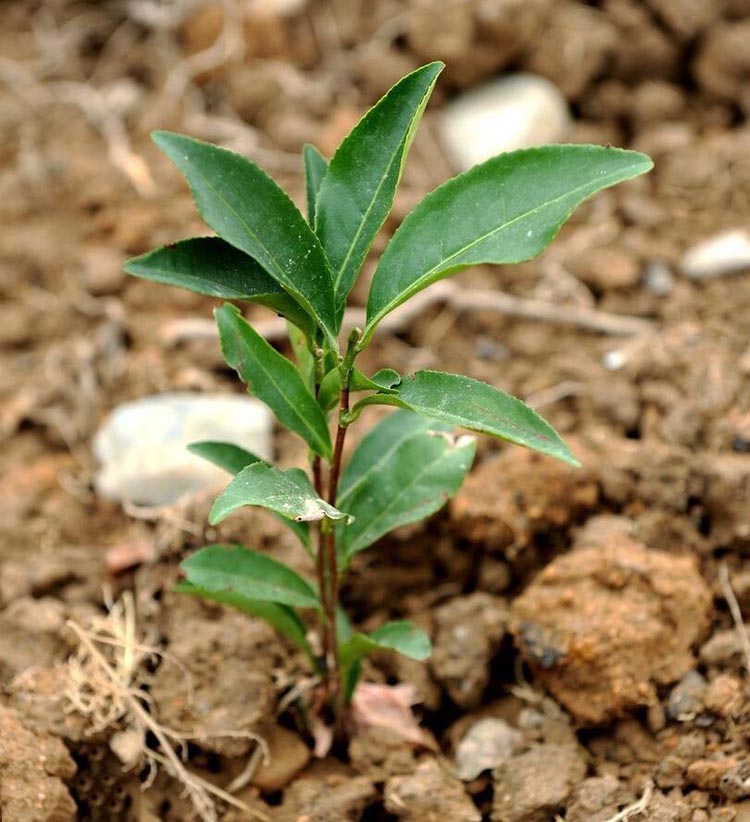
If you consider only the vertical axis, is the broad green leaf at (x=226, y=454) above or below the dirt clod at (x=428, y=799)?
above

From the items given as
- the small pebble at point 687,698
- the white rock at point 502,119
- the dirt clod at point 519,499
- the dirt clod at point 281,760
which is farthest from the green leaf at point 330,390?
the white rock at point 502,119

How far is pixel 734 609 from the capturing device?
2.28m

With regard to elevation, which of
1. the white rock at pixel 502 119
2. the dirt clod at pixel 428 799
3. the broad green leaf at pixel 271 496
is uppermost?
the broad green leaf at pixel 271 496

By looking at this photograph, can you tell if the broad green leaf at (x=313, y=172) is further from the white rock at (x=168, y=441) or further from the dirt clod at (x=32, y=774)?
the dirt clod at (x=32, y=774)

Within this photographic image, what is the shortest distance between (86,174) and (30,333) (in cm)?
67

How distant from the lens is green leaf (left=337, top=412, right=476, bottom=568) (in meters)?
2.07

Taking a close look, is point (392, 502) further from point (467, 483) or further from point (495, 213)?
point (495, 213)

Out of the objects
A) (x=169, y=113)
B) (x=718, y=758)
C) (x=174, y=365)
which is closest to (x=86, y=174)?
(x=169, y=113)

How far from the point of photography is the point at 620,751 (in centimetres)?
218

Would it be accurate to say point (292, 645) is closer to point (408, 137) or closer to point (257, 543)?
point (257, 543)

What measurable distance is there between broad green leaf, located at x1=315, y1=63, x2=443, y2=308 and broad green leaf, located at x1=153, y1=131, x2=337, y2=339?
0.06 metres

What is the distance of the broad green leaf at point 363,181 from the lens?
172 cm

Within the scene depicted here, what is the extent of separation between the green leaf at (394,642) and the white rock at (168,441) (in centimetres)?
80

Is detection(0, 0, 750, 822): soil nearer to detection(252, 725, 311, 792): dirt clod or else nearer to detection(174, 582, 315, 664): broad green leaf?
detection(252, 725, 311, 792): dirt clod
